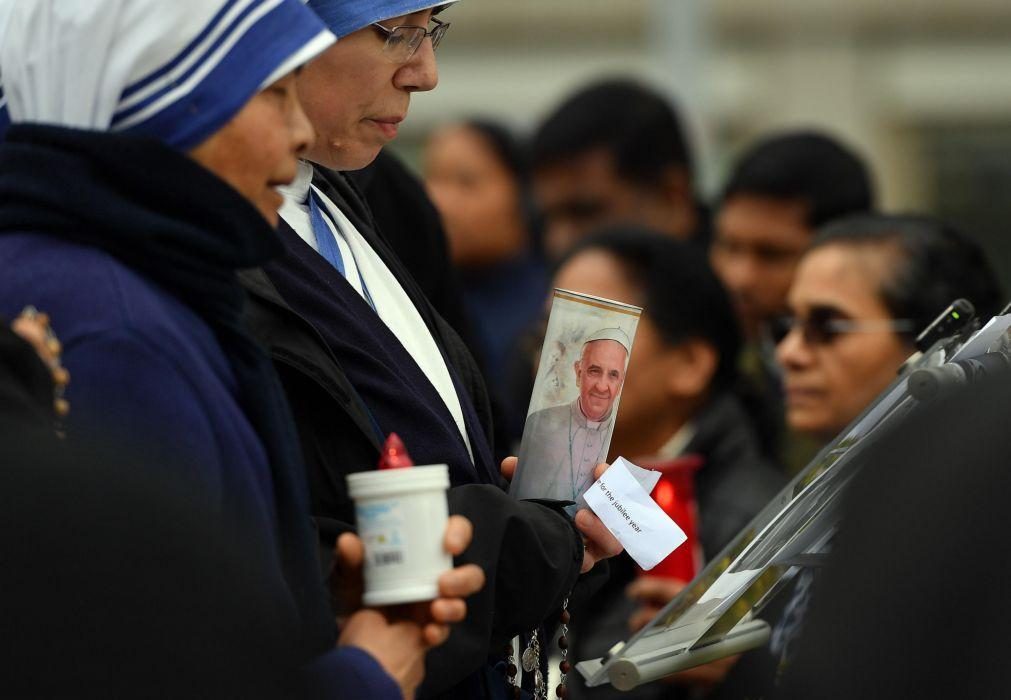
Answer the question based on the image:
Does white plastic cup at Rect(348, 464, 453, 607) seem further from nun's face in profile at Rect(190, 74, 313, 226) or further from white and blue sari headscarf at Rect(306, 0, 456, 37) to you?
white and blue sari headscarf at Rect(306, 0, 456, 37)

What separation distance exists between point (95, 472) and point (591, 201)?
157 inches

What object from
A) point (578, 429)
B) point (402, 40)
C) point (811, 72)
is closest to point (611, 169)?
point (402, 40)

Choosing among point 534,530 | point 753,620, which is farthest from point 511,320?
point 534,530

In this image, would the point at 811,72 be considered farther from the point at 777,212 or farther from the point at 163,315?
the point at 163,315

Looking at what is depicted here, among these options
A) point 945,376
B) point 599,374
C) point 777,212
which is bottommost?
A: point 945,376

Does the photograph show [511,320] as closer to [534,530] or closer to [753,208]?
[753,208]

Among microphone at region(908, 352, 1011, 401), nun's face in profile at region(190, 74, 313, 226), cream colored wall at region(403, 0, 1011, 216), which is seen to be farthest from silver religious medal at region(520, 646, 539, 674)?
cream colored wall at region(403, 0, 1011, 216)

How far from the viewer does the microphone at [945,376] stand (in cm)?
228

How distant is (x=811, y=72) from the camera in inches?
560

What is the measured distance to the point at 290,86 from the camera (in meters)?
2.07

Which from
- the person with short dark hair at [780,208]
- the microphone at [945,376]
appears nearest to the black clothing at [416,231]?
the person with short dark hair at [780,208]

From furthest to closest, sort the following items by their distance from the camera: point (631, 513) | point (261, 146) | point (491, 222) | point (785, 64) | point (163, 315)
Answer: point (785, 64) < point (491, 222) < point (631, 513) < point (261, 146) < point (163, 315)

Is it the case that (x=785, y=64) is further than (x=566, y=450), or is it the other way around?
(x=785, y=64)

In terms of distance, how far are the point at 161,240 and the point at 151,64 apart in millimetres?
194
